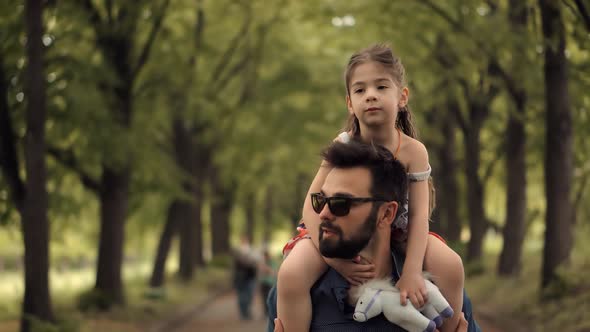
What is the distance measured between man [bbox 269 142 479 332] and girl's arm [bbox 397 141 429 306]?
0.34 ft

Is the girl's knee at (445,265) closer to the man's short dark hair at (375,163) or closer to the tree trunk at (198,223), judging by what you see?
the man's short dark hair at (375,163)

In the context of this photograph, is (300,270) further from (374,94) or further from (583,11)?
Result: (583,11)

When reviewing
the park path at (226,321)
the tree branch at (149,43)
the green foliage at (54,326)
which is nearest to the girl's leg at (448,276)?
the green foliage at (54,326)

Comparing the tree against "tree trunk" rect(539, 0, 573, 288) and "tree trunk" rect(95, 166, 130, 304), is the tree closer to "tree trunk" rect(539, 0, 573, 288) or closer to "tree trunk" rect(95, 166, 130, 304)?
"tree trunk" rect(95, 166, 130, 304)

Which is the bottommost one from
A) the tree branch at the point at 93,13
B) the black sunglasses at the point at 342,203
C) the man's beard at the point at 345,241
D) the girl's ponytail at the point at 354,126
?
the man's beard at the point at 345,241

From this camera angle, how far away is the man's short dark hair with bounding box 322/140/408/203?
340 centimetres

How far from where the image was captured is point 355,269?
3.51 metres

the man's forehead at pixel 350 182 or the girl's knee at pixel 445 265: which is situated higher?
the man's forehead at pixel 350 182

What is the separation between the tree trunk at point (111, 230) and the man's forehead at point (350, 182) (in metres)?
14.4

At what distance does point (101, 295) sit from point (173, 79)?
462 cm

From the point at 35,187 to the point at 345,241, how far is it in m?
9.49

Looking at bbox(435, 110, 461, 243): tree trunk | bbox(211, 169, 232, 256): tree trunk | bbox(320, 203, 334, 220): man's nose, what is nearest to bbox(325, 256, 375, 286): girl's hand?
bbox(320, 203, 334, 220): man's nose

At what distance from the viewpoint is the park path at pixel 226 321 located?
1798 cm

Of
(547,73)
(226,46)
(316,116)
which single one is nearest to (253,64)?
(226,46)
